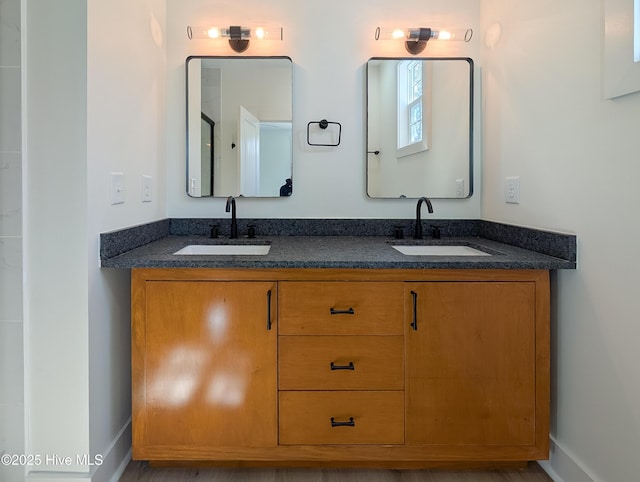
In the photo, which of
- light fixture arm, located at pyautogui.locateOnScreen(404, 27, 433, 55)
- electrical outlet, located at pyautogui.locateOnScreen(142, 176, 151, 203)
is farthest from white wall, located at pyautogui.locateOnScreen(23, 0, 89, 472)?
light fixture arm, located at pyautogui.locateOnScreen(404, 27, 433, 55)

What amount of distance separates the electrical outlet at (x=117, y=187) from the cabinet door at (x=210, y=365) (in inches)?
13.8

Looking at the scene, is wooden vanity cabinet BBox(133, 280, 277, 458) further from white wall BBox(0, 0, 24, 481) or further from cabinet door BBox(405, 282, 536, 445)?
cabinet door BBox(405, 282, 536, 445)

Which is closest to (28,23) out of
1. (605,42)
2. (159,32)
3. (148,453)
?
(159,32)

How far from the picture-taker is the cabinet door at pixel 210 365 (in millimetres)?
1570

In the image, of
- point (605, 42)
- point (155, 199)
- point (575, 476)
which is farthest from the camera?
point (155, 199)

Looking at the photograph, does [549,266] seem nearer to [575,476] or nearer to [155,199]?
[575,476]

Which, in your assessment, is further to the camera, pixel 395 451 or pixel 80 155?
pixel 395 451

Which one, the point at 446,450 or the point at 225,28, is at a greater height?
the point at 225,28

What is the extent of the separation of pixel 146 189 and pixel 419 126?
135 centimetres

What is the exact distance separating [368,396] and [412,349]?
Result: 23 centimetres

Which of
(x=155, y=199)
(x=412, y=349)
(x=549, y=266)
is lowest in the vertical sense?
(x=412, y=349)

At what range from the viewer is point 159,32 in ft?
6.98

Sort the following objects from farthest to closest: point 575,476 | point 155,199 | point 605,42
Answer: point 155,199
point 575,476
point 605,42

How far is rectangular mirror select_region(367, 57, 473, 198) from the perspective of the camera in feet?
7.36
